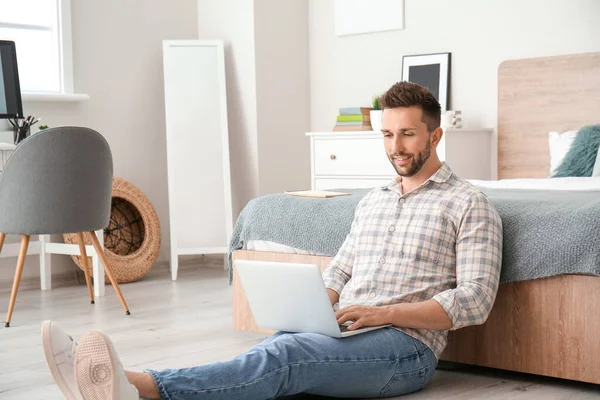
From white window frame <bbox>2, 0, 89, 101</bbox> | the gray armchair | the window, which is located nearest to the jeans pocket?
the gray armchair

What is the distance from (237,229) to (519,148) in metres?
1.88

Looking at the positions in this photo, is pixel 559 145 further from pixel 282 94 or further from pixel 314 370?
pixel 314 370

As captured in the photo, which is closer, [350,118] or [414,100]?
[414,100]

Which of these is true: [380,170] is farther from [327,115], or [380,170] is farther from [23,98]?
[23,98]

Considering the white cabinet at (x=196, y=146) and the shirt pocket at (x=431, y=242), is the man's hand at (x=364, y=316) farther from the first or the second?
the white cabinet at (x=196, y=146)

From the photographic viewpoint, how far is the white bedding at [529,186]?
3.28m

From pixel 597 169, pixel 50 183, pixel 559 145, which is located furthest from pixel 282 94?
pixel 597 169

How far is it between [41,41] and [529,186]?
111 inches

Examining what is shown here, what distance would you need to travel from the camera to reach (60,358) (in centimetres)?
207

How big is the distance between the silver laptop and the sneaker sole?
0.50 m

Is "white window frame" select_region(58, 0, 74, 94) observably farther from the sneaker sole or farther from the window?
the sneaker sole

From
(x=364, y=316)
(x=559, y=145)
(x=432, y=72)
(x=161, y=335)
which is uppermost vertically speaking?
(x=432, y=72)

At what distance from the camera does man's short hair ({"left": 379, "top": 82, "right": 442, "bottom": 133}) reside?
8.36ft

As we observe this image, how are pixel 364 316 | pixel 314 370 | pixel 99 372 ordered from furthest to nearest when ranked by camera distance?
1. pixel 364 316
2. pixel 314 370
3. pixel 99 372
